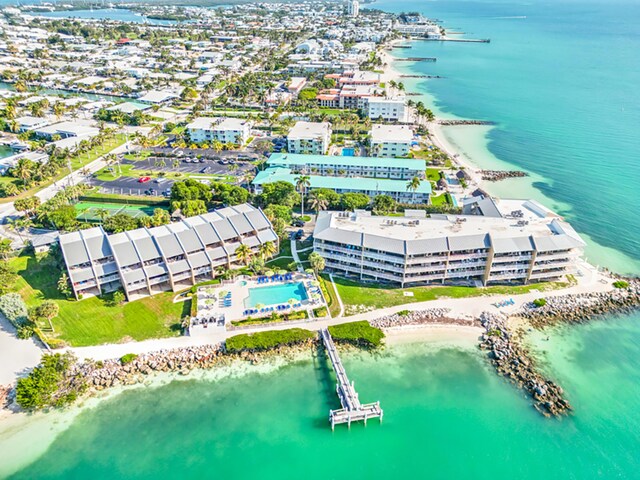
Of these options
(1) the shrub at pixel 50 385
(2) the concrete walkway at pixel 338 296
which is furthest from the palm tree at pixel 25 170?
(2) the concrete walkway at pixel 338 296

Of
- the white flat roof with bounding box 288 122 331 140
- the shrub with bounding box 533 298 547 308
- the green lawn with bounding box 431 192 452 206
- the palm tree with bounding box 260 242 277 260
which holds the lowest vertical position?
the shrub with bounding box 533 298 547 308

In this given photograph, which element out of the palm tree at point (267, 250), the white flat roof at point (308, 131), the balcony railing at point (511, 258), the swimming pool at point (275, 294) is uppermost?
the white flat roof at point (308, 131)

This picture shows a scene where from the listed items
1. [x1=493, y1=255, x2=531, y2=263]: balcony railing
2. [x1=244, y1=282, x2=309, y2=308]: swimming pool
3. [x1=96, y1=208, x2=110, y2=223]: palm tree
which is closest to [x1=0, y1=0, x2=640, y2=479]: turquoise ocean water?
[x1=244, y1=282, x2=309, y2=308]: swimming pool

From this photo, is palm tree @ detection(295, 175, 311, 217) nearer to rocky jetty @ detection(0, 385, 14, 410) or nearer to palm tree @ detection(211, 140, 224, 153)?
palm tree @ detection(211, 140, 224, 153)

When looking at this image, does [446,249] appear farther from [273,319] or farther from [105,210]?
[105,210]

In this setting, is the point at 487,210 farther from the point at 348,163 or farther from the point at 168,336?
the point at 168,336

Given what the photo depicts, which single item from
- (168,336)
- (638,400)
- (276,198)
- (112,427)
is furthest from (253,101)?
(638,400)

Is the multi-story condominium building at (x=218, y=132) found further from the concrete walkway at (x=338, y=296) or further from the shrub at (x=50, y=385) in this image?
the shrub at (x=50, y=385)

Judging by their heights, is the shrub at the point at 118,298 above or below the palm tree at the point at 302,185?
below
